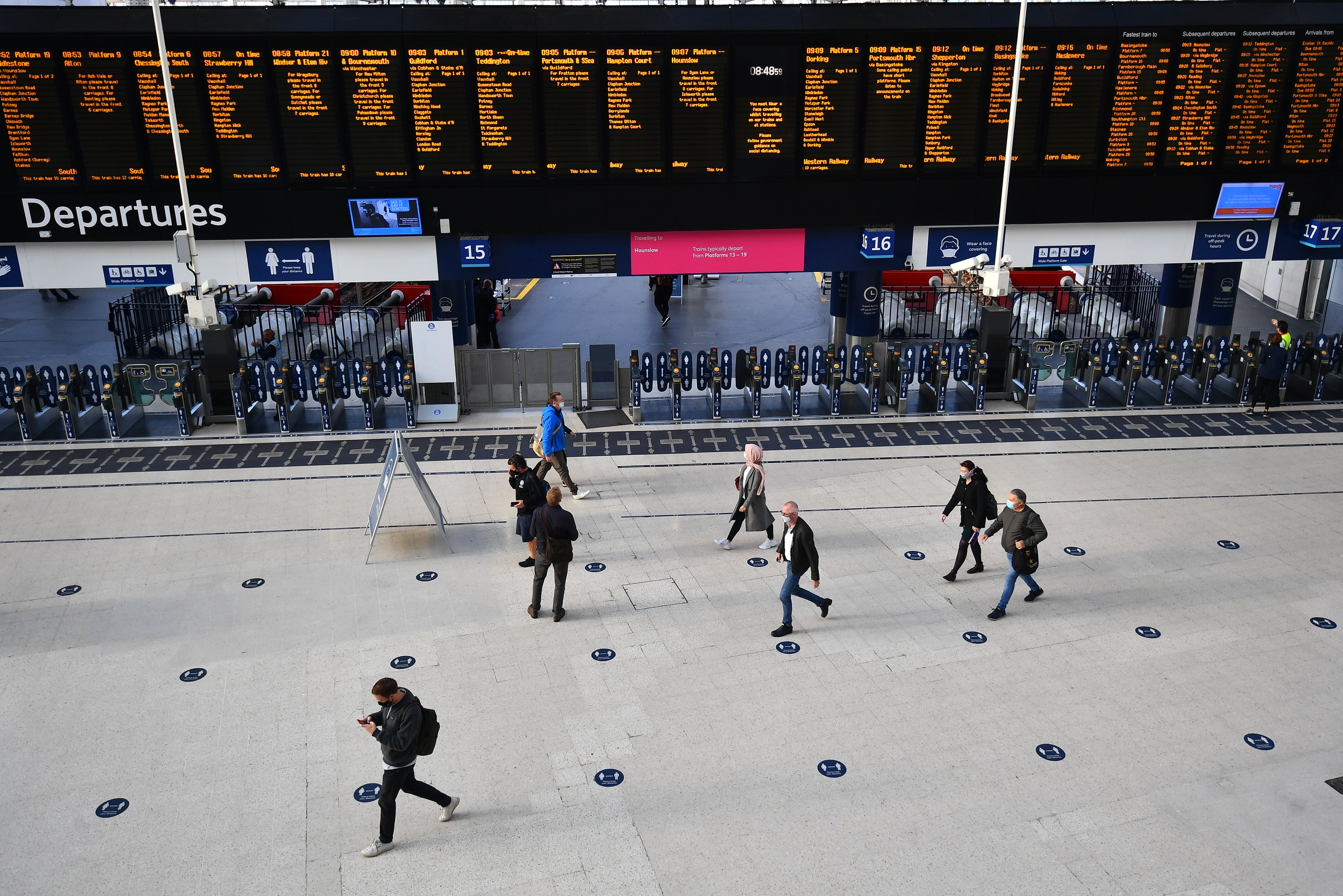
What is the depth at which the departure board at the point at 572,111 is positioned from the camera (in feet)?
48.1

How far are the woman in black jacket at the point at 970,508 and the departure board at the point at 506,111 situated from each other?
7.88 metres

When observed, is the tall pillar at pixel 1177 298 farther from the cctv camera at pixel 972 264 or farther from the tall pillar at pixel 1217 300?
the cctv camera at pixel 972 264

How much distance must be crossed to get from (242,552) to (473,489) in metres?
3.14

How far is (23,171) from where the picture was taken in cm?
1482

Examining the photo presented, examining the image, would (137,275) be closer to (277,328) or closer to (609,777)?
(277,328)

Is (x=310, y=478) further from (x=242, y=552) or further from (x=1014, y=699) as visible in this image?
(x=1014, y=699)

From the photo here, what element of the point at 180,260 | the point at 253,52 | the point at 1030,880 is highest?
the point at 253,52

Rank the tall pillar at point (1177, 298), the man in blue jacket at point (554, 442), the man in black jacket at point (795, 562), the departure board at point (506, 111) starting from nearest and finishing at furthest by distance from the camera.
Result: 1. the man in black jacket at point (795, 562)
2. the man in blue jacket at point (554, 442)
3. the departure board at point (506, 111)
4. the tall pillar at point (1177, 298)

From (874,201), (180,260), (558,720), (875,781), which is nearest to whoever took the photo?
(875,781)

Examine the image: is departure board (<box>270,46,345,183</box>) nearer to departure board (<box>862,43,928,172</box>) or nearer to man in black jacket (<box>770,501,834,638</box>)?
departure board (<box>862,43,928,172</box>)

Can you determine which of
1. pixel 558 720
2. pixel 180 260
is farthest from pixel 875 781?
pixel 180 260

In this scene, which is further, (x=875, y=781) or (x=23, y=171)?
(x=23, y=171)

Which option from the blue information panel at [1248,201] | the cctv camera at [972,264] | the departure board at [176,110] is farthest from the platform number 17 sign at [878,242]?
the departure board at [176,110]

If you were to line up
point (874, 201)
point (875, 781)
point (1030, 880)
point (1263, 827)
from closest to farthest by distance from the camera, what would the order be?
point (1030, 880) → point (1263, 827) → point (875, 781) → point (874, 201)
